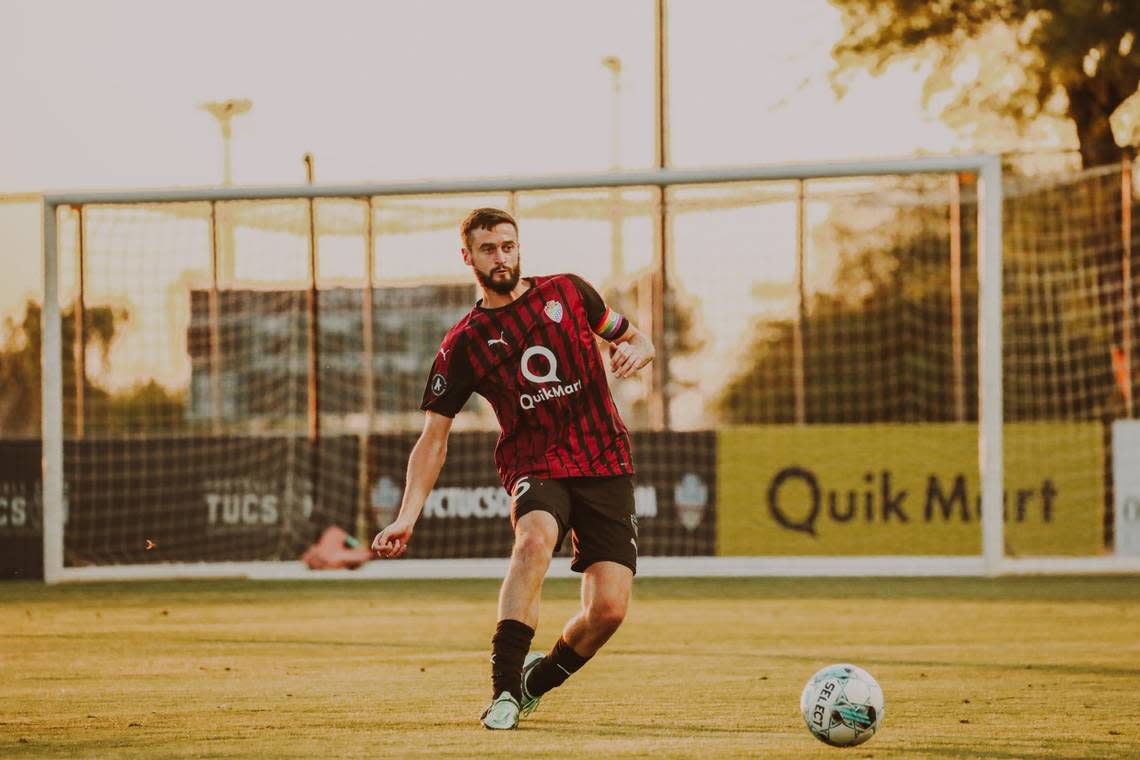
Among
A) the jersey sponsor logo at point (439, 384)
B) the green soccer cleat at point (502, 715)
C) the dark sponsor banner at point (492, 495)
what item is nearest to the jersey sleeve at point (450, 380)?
the jersey sponsor logo at point (439, 384)

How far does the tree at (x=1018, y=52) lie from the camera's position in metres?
19.9

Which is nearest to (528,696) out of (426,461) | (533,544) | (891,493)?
(533,544)

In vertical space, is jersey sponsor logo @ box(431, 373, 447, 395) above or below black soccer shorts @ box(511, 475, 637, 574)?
above

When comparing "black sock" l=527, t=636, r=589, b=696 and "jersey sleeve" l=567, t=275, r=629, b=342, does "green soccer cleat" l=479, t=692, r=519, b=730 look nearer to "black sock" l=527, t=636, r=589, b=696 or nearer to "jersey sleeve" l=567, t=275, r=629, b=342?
"black sock" l=527, t=636, r=589, b=696

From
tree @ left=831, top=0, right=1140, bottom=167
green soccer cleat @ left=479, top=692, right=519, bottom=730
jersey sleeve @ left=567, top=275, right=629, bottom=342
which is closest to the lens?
green soccer cleat @ left=479, top=692, right=519, bottom=730

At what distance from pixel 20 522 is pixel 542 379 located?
421 inches

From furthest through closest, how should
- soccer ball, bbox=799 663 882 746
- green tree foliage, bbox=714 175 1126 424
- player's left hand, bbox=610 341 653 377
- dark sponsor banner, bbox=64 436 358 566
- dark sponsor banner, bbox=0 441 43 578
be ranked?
green tree foliage, bbox=714 175 1126 424 < dark sponsor banner, bbox=64 436 358 566 < dark sponsor banner, bbox=0 441 43 578 < player's left hand, bbox=610 341 653 377 < soccer ball, bbox=799 663 882 746

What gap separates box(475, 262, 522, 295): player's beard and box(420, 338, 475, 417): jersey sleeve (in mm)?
250

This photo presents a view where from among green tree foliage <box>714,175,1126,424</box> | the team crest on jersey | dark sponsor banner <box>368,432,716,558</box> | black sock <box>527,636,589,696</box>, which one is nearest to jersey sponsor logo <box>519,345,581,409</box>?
the team crest on jersey

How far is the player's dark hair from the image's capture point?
639 centimetres

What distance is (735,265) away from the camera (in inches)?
822

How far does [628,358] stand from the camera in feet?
21.4

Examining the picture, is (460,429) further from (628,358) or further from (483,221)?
(483,221)

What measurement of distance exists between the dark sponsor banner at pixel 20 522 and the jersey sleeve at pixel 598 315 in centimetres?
1048
